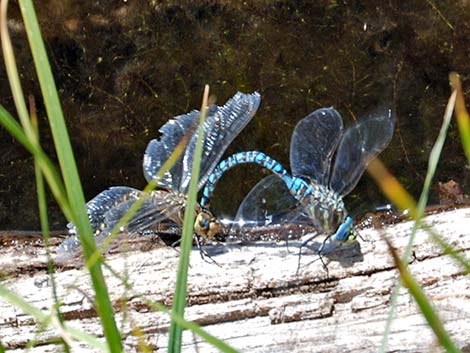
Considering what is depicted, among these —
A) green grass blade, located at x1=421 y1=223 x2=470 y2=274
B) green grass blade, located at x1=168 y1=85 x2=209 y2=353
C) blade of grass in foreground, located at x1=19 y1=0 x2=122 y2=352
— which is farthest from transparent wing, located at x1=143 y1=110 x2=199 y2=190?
green grass blade, located at x1=421 y1=223 x2=470 y2=274

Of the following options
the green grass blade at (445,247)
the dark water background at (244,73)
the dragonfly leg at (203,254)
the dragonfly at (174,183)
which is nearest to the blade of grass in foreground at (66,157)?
the green grass blade at (445,247)

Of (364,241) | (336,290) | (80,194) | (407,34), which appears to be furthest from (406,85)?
(80,194)

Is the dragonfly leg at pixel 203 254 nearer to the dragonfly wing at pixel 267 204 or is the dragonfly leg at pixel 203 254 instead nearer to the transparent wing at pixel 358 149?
the dragonfly wing at pixel 267 204

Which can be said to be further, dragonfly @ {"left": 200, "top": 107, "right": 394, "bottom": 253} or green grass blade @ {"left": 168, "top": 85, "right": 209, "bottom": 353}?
dragonfly @ {"left": 200, "top": 107, "right": 394, "bottom": 253}

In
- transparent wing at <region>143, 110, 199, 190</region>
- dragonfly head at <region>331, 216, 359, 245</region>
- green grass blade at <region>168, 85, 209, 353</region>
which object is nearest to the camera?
green grass blade at <region>168, 85, 209, 353</region>

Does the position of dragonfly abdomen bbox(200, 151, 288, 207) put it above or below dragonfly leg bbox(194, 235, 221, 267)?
above

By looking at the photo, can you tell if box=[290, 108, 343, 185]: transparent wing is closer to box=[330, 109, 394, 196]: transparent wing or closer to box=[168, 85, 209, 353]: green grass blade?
box=[330, 109, 394, 196]: transparent wing

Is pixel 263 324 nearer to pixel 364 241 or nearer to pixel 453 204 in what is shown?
pixel 364 241
